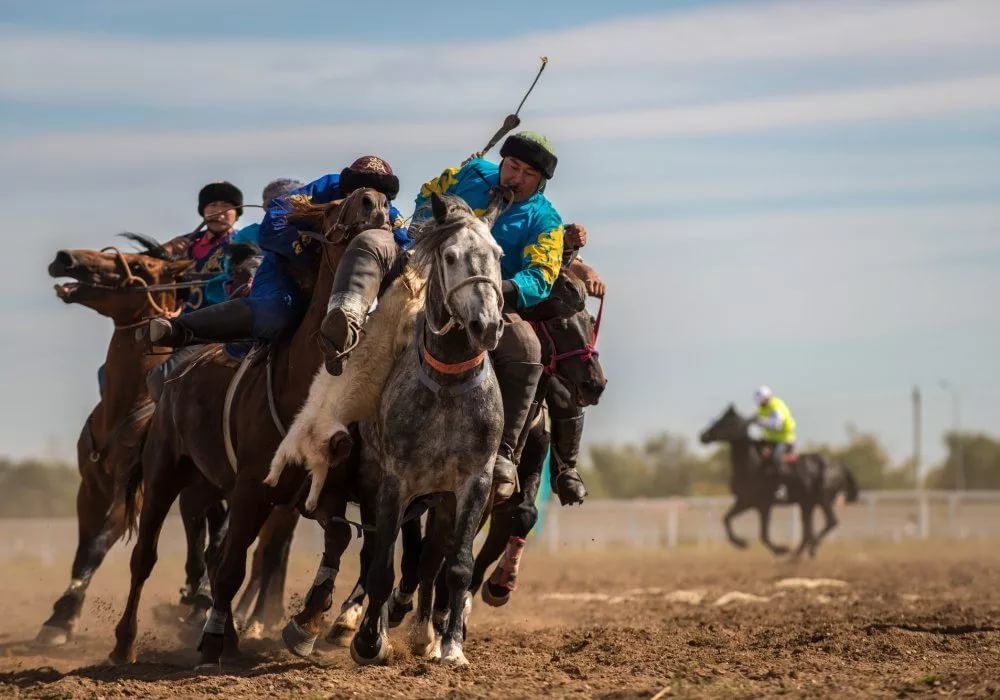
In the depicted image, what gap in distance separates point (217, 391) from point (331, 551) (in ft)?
3.91

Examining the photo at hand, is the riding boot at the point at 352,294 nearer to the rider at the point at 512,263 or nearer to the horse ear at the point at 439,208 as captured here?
the rider at the point at 512,263

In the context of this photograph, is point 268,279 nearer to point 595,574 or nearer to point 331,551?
point 331,551

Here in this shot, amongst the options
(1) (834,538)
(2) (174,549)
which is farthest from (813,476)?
(2) (174,549)

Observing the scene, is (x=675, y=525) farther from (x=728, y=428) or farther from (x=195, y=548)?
(x=195, y=548)

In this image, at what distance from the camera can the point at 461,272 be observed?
22.9 feet

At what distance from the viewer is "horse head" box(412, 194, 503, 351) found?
685 cm

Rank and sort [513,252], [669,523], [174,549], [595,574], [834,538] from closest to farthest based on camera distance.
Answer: [513,252] → [595,574] → [174,549] → [669,523] → [834,538]

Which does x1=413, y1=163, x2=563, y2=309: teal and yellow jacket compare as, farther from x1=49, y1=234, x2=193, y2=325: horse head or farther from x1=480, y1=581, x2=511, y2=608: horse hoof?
x1=49, y1=234, x2=193, y2=325: horse head

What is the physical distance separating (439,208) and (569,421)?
8.86 feet

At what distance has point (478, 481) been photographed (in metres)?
7.38

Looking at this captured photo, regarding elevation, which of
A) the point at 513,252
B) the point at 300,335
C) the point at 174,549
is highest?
the point at 513,252

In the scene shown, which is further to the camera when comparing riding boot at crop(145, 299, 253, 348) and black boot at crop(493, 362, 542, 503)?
black boot at crop(493, 362, 542, 503)

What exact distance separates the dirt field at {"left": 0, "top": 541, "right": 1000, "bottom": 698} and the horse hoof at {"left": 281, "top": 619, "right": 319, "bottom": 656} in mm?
70

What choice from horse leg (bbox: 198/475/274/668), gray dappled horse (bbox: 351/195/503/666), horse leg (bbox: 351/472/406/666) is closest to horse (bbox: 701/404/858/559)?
horse leg (bbox: 198/475/274/668)
